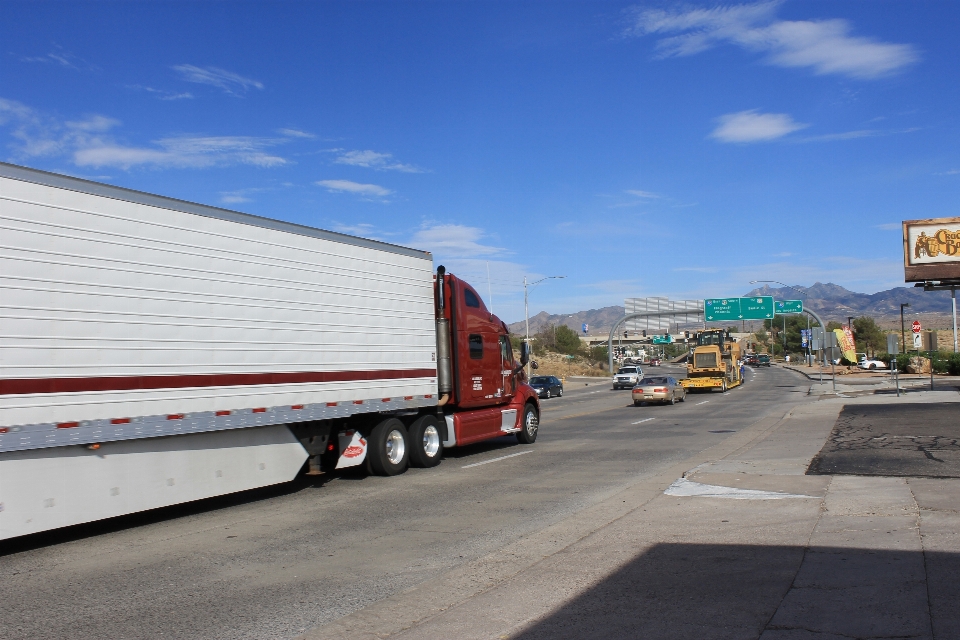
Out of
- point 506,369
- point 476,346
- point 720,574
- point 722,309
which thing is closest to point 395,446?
point 476,346

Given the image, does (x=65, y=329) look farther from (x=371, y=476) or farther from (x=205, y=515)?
(x=371, y=476)

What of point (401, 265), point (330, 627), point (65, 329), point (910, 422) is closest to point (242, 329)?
point (65, 329)

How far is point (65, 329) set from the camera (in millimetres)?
8766

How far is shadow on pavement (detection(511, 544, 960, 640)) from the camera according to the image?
5.53m

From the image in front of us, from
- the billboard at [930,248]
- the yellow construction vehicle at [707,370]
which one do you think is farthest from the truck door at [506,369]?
the yellow construction vehicle at [707,370]

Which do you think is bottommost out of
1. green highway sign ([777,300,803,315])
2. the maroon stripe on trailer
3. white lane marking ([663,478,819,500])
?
white lane marking ([663,478,819,500])

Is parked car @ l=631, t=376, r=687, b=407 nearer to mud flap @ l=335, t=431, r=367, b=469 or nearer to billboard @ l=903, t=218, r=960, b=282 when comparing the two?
billboard @ l=903, t=218, r=960, b=282

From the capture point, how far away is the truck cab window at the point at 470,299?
1630 centimetres

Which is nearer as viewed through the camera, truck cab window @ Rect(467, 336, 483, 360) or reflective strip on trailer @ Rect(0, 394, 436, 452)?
reflective strip on trailer @ Rect(0, 394, 436, 452)

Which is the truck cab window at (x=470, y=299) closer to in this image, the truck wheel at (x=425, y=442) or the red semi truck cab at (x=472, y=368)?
the red semi truck cab at (x=472, y=368)

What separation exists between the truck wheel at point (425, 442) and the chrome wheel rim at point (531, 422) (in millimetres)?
3795

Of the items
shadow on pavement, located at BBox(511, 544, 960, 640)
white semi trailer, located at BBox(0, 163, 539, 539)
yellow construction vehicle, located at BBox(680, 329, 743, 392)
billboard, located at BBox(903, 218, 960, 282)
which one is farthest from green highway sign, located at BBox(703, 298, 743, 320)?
shadow on pavement, located at BBox(511, 544, 960, 640)

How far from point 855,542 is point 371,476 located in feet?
27.2

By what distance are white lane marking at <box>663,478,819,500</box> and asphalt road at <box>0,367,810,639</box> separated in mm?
1038
